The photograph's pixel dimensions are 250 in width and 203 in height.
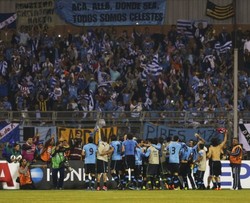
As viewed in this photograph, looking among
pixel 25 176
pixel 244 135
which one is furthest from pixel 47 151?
pixel 244 135

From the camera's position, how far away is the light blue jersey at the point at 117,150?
4106cm

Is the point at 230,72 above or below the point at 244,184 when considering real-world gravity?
above

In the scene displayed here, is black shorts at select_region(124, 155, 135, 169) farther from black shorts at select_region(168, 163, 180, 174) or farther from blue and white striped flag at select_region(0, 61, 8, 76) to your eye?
blue and white striped flag at select_region(0, 61, 8, 76)

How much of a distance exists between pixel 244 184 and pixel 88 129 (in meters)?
6.73

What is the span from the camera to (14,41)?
53031 millimetres

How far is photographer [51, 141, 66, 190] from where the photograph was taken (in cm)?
4094

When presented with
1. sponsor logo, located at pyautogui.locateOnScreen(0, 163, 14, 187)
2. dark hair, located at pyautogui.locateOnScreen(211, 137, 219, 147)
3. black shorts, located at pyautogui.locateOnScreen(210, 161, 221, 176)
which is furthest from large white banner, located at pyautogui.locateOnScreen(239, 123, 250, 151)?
sponsor logo, located at pyautogui.locateOnScreen(0, 163, 14, 187)

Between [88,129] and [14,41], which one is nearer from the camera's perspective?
[88,129]

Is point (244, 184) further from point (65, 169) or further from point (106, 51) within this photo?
point (106, 51)

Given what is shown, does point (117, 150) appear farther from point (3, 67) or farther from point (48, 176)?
point (3, 67)
